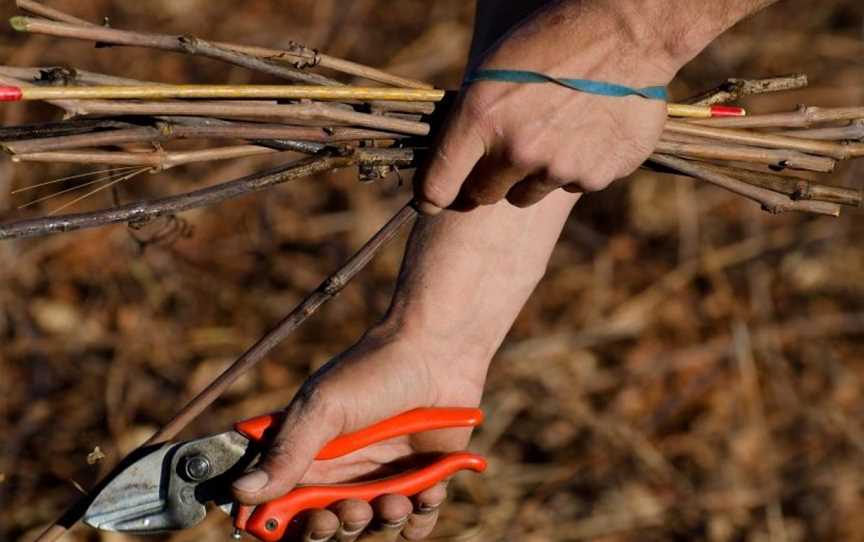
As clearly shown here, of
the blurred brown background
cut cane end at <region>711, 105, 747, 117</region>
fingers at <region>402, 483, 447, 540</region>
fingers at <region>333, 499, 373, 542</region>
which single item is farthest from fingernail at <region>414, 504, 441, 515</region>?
the blurred brown background

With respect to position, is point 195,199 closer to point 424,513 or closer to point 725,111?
point 424,513

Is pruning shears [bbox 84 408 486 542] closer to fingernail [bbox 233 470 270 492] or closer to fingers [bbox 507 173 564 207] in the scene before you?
fingernail [bbox 233 470 270 492]

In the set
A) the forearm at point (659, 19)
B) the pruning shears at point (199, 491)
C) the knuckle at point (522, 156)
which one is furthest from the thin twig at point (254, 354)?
the forearm at point (659, 19)

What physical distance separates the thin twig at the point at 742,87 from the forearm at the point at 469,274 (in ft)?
0.93

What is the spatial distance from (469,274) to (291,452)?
0.48 metres

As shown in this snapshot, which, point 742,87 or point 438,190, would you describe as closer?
point 438,190

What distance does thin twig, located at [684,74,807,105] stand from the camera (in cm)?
201

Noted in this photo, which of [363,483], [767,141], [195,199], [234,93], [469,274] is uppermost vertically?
[767,141]

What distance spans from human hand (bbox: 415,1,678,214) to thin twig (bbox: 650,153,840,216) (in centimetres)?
25

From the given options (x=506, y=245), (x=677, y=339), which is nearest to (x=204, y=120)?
(x=506, y=245)

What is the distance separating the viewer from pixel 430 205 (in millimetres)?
1731

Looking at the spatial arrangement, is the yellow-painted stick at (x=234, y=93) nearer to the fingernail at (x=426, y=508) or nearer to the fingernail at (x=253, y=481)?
the fingernail at (x=253, y=481)

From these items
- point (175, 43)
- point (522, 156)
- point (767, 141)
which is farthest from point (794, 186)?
point (175, 43)

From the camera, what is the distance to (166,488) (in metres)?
1.83
